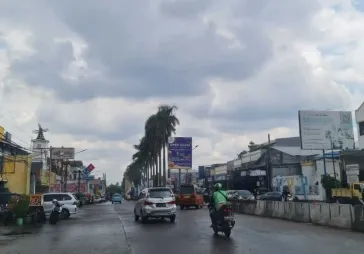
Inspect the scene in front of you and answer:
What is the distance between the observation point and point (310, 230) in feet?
56.7

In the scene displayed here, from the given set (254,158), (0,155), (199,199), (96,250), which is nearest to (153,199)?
(96,250)

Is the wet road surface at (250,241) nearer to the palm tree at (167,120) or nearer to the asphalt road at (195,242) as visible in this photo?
the asphalt road at (195,242)

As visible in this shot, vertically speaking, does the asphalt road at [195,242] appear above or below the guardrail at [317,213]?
below

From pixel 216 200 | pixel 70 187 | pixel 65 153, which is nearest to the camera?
pixel 216 200

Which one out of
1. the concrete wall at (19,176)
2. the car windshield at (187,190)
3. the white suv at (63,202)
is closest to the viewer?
the white suv at (63,202)

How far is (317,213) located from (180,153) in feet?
110

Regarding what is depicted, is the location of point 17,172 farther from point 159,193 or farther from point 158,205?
point 158,205

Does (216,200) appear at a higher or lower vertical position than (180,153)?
lower

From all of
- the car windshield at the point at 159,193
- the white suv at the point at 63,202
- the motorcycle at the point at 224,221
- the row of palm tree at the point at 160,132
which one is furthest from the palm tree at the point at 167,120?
the motorcycle at the point at 224,221

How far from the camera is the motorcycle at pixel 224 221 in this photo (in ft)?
49.3

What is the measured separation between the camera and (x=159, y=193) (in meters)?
22.3

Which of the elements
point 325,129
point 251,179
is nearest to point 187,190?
point 325,129

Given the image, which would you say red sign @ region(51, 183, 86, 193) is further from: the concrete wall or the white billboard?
the white billboard

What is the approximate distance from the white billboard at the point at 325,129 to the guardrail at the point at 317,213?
12046 mm
